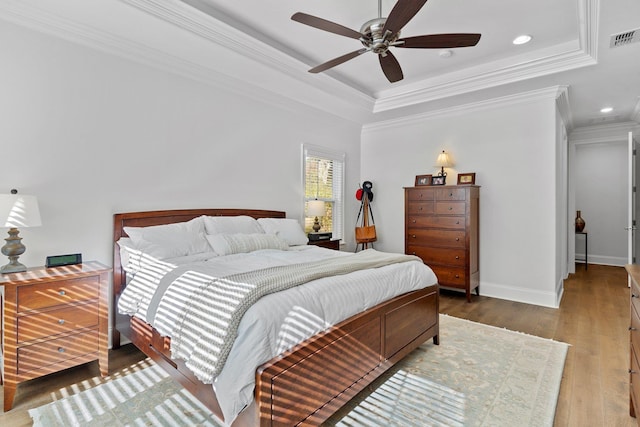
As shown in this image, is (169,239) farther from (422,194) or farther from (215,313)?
(422,194)

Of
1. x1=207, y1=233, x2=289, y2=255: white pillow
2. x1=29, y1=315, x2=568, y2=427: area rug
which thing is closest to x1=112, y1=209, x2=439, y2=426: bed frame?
x1=29, y1=315, x2=568, y2=427: area rug

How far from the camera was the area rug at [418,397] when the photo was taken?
192 cm

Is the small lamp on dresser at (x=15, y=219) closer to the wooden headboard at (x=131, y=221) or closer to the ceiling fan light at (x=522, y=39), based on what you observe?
the wooden headboard at (x=131, y=221)

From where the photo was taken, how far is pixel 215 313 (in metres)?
1.66

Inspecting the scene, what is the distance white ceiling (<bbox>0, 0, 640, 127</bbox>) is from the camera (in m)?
2.57

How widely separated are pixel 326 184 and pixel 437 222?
5.92 feet

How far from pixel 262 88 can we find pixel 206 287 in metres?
3.01

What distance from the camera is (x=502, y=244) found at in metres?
4.48

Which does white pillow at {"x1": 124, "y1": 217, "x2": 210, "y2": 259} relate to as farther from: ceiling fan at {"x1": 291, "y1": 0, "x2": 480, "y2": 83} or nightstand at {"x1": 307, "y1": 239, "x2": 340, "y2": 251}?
ceiling fan at {"x1": 291, "y1": 0, "x2": 480, "y2": 83}

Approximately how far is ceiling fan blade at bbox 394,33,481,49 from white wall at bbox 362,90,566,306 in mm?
2429

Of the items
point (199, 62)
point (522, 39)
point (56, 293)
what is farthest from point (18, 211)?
point (522, 39)

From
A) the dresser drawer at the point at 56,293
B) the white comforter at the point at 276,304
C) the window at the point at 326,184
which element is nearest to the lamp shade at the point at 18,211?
the dresser drawer at the point at 56,293

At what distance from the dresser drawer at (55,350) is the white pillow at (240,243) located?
1.11m

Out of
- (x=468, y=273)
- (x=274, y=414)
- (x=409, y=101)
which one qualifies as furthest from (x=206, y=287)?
(x=409, y=101)
